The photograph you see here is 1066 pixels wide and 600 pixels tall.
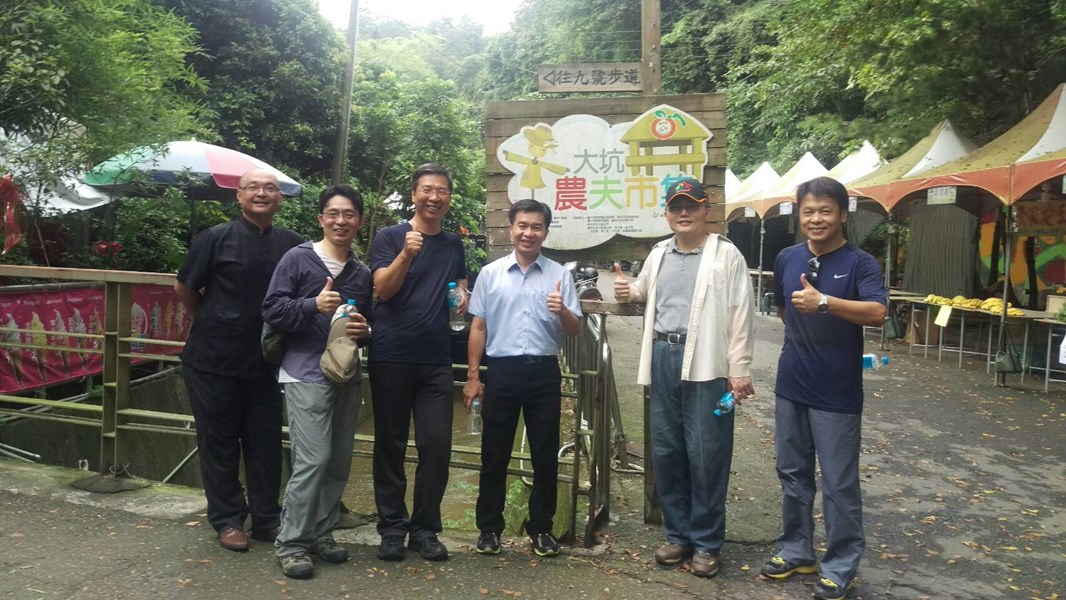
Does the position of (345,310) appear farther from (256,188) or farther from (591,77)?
(591,77)

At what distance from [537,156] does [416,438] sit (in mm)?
1796

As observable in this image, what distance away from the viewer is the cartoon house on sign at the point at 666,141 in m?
4.46

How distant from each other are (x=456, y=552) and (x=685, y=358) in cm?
145

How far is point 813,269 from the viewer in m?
3.57

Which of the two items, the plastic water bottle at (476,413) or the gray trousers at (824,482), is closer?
the gray trousers at (824,482)

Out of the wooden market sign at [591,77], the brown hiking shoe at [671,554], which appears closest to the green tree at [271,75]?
the wooden market sign at [591,77]

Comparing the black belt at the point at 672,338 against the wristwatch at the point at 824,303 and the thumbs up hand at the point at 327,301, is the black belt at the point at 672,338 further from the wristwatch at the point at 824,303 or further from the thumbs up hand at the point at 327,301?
the thumbs up hand at the point at 327,301

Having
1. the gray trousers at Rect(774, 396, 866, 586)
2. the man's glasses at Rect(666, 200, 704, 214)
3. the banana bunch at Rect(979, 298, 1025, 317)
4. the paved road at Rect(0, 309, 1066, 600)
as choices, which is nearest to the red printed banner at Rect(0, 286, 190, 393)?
the paved road at Rect(0, 309, 1066, 600)

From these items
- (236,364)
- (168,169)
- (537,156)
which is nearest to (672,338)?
(537,156)

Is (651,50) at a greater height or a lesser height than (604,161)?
greater

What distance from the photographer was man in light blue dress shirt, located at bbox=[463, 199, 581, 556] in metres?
3.66

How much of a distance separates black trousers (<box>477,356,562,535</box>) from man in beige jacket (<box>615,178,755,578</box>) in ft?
1.57

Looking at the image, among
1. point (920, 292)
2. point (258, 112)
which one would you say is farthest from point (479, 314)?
point (920, 292)

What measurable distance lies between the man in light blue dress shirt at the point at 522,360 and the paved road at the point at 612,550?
29 cm
